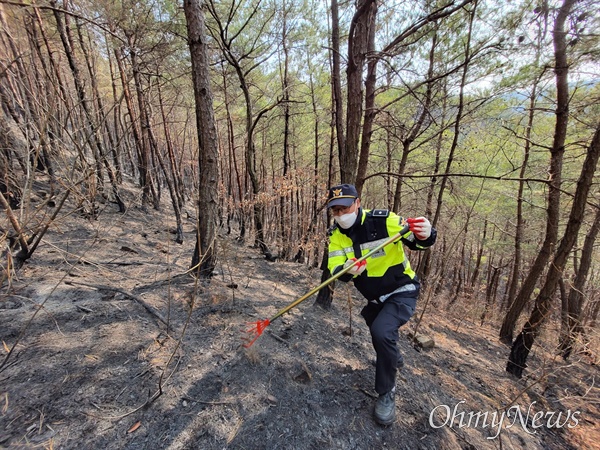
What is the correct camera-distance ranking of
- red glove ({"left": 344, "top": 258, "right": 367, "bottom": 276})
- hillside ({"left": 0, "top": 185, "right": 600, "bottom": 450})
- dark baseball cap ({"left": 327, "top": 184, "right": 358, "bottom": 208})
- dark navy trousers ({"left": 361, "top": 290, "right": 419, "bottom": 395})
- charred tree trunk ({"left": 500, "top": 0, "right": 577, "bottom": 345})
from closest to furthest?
1. hillside ({"left": 0, "top": 185, "right": 600, "bottom": 450})
2. dark navy trousers ({"left": 361, "top": 290, "right": 419, "bottom": 395})
3. red glove ({"left": 344, "top": 258, "right": 367, "bottom": 276})
4. dark baseball cap ({"left": 327, "top": 184, "right": 358, "bottom": 208})
5. charred tree trunk ({"left": 500, "top": 0, "right": 577, "bottom": 345})

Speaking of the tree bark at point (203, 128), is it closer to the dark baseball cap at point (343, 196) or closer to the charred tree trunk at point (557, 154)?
the dark baseball cap at point (343, 196)

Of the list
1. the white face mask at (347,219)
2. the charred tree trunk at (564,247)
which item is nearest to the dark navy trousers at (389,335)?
the white face mask at (347,219)

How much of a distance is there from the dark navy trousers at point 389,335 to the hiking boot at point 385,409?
0.34ft

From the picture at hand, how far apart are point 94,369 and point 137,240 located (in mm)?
5511

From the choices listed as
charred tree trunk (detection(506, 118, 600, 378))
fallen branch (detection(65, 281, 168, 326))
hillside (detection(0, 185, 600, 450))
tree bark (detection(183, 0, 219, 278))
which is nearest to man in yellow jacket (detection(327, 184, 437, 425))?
hillside (detection(0, 185, 600, 450))

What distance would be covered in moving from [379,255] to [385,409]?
143 cm

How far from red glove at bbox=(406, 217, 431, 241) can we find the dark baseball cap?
590 millimetres

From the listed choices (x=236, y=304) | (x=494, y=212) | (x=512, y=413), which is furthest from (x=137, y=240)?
(x=494, y=212)

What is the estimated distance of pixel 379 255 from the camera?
246cm

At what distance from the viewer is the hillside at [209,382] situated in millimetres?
1873

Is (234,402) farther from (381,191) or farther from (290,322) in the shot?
(381,191)

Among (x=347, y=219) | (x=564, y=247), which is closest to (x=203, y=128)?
(x=347, y=219)

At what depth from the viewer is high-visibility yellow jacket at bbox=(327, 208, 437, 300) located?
2455 millimetres

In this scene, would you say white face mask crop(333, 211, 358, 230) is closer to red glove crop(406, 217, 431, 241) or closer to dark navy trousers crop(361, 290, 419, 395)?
red glove crop(406, 217, 431, 241)
